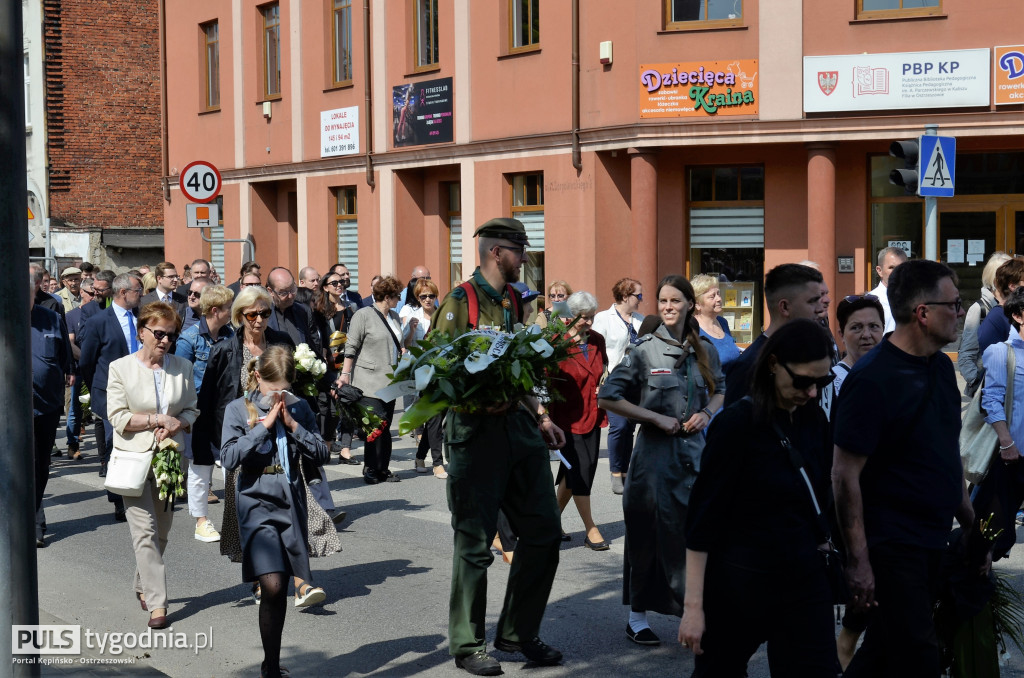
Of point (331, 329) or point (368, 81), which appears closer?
point (331, 329)

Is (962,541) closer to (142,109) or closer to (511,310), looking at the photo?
(511,310)

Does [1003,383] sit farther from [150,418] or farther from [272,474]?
A: [150,418]

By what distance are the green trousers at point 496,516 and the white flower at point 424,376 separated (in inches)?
11.7

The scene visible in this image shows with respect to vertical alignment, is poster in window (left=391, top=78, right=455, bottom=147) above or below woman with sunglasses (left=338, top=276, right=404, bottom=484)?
above

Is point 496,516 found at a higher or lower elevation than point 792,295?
lower

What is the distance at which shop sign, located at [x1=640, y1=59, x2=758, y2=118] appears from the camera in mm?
17844

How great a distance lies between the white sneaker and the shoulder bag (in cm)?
548

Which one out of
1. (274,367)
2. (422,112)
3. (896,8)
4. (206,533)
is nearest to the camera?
(274,367)

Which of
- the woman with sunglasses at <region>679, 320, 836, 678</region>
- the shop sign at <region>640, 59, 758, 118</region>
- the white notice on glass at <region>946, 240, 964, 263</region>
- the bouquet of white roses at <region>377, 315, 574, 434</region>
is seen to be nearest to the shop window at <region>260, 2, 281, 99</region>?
the shop sign at <region>640, 59, 758, 118</region>

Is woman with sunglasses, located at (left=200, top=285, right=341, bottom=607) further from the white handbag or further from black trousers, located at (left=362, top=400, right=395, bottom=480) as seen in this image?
black trousers, located at (left=362, top=400, right=395, bottom=480)

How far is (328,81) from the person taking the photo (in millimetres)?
25156

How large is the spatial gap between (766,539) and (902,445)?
67 centimetres

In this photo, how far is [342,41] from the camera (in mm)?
24922

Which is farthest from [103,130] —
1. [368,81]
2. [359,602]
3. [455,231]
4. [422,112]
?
[359,602]
